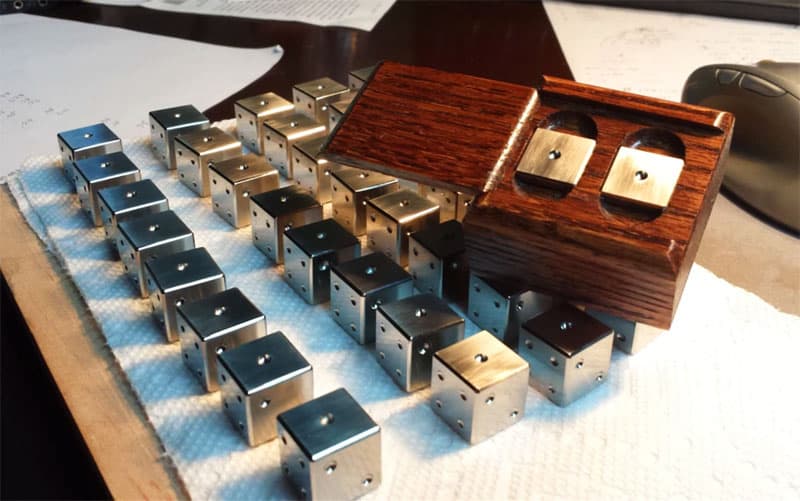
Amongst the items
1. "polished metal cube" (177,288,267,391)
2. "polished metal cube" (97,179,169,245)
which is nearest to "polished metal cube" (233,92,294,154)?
"polished metal cube" (97,179,169,245)

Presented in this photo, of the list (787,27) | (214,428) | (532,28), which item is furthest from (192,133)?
(787,27)

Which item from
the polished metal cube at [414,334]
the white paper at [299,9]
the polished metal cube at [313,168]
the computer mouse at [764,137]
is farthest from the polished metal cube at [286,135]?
the white paper at [299,9]

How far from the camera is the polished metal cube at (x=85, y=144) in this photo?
23.3 inches

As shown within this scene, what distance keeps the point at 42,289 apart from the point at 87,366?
0.31 ft

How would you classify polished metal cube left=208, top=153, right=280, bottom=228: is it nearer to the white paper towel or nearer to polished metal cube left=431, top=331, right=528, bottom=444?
the white paper towel

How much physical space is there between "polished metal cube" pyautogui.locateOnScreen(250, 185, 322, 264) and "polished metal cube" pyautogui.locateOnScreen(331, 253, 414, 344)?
0.07 m

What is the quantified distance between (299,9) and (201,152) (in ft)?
A: 2.09

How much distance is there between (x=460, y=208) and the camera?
54 cm

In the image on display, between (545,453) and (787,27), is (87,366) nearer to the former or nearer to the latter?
(545,453)

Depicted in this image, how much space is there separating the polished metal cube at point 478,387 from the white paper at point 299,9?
0.78 metres

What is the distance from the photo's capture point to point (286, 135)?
1.94 ft

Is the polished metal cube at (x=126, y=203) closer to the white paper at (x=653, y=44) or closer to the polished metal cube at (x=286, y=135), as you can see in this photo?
the polished metal cube at (x=286, y=135)

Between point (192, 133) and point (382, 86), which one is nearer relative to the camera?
point (382, 86)

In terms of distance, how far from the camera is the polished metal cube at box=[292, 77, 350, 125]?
66 cm
